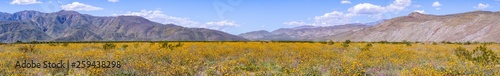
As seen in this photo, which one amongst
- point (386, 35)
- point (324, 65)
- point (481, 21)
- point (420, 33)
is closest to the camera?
point (324, 65)

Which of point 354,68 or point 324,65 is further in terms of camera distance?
point 324,65

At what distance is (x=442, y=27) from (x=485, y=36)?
34.9 m

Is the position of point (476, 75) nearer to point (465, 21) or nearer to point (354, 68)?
point (354, 68)

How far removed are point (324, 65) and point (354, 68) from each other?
264cm

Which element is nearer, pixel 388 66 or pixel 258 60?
pixel 388 66

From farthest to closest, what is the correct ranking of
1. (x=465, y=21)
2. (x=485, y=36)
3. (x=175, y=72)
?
(x=465, y=21) < (x=485, y=36) < (x=175, y=72)

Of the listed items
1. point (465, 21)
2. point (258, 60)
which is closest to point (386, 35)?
point (465, 21)

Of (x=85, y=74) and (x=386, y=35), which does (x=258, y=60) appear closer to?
(x=85, y=74)

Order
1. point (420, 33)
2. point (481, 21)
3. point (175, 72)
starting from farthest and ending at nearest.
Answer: point (420, 33)
point (481, 21)
point (175, 72)

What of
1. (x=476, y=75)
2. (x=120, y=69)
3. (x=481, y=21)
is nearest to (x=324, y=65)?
(x=476, y=75)

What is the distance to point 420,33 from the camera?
15612cm

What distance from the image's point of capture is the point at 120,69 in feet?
39.1

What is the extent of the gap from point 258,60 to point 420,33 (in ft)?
506

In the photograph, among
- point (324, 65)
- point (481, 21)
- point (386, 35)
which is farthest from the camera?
point (386, 35)
